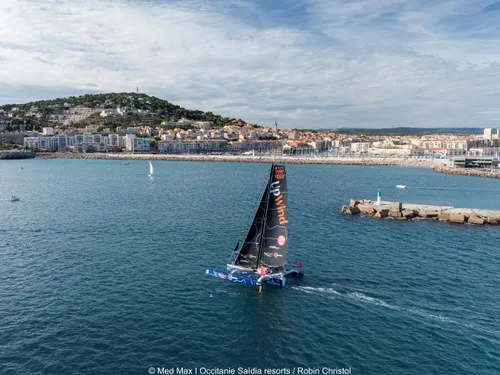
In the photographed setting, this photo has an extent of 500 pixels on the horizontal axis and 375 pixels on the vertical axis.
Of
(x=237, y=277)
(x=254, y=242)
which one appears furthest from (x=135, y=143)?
(x=237, y=277)

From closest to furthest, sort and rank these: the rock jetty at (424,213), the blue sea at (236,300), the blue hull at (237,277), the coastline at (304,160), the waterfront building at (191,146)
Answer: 1. the blue sea at (236,300)
2. the blue hull at (237,277)
3. the rock jetty at (424,213)
4. the coastline at (304,160)
5. the waterfront building at (191,146)

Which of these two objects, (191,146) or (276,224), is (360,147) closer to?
(191,146)

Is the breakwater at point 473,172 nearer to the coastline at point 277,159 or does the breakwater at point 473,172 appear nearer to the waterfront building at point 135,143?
the coastline at point 277,159

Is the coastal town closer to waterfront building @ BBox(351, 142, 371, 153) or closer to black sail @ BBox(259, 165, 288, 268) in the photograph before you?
waterfront building @ BBox(351, 142, 371, 153)

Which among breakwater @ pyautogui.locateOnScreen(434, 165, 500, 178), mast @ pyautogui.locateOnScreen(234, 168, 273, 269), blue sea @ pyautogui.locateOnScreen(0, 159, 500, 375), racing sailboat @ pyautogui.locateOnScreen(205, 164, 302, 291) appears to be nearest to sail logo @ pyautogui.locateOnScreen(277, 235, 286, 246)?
racing sailboat @ pyautogui.locateOnScreen(205, 164, 302, 291)

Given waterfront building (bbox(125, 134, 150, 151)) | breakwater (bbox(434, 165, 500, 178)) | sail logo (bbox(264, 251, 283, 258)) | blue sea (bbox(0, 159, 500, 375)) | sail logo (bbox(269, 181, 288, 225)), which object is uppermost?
waterfront building (bbox(125, 134, 150, 151))

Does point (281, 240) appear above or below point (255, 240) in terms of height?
above

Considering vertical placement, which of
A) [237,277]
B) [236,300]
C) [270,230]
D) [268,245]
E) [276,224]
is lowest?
[236,300]

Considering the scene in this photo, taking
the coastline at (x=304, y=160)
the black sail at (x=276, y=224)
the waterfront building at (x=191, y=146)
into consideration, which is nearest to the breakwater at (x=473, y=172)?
the coastline at (x=304, y=160)
